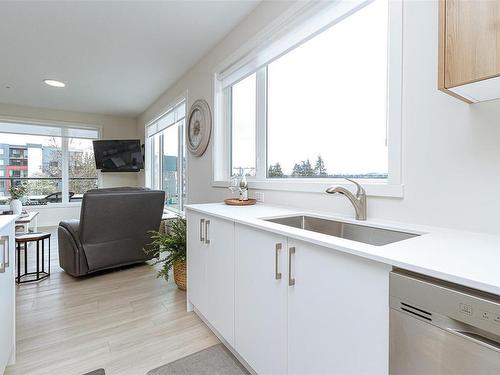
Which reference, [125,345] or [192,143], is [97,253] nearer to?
[125,345]

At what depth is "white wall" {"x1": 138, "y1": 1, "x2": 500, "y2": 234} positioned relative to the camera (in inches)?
41.9

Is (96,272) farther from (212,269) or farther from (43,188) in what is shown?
(43,188)

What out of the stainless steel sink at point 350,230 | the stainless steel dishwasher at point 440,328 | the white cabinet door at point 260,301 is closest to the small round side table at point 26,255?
the white cabinet door at point 260,301

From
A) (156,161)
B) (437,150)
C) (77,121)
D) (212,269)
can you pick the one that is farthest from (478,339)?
(77,121)

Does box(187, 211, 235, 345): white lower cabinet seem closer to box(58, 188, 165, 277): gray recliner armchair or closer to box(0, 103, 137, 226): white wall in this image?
box(58, 188, 165, 277): gray recliner armchair

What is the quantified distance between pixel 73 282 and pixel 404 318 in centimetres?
316

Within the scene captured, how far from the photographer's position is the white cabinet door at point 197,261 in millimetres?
1964

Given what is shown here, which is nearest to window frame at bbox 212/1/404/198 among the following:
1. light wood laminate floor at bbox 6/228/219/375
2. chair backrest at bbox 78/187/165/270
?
chair backrest at bbox 78/187/165/270

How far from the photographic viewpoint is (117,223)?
3.00 m

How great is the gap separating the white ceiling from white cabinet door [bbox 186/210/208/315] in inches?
71.8

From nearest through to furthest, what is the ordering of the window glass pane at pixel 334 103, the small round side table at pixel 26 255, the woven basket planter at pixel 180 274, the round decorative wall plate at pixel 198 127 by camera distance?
the window glass pane at pixel 334 103, the woven basket planter at pixel 180 274, the small round side table at pixel 26 255, the round decorative wall plate at pixel 198 127

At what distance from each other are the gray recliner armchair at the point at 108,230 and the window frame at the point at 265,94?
0.90 m

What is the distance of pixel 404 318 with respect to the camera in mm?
780

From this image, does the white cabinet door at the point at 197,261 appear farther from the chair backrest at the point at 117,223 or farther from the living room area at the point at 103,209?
the chair backrest at the point at 117,223
